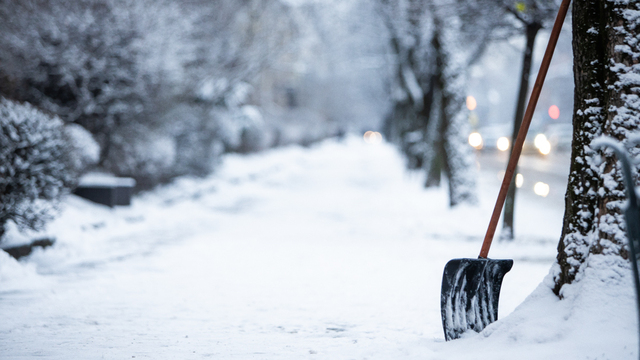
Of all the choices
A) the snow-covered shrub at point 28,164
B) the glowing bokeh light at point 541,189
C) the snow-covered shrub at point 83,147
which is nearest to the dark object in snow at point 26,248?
the snow-covered shrub at point 28,164

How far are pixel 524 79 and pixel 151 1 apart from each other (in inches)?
376

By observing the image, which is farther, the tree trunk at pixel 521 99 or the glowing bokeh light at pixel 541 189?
the glowing bokeh light at pixel 541 189

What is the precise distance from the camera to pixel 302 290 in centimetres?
623

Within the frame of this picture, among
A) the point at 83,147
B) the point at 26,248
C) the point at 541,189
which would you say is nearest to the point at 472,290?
the point at 26,248

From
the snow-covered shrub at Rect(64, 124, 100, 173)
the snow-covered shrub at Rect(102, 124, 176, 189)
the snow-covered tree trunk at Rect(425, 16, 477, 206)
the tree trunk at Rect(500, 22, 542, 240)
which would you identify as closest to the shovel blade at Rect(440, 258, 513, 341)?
the tree trunk at Rect(500, 22, 542, 240)

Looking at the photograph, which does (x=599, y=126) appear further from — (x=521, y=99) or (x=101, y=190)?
(x=101, y=190)

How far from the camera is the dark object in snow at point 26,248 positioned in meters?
7.15

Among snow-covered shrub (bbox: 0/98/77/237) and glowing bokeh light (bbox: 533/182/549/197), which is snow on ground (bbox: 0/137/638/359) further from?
glowing bokeh light (bbox: 533/182/549/197)

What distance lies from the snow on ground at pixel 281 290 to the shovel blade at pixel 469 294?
0.19m

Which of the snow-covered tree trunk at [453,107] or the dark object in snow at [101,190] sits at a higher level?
the snow-covered tree trunk at [453,107]

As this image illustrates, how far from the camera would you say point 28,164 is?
24.9 ft

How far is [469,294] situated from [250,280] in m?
3.17

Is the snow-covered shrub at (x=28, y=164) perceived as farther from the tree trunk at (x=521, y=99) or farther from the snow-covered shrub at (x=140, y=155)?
the tree trunk at (x=521, y=99)

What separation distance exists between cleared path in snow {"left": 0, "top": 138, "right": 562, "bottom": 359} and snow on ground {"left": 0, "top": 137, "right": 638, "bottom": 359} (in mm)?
24
